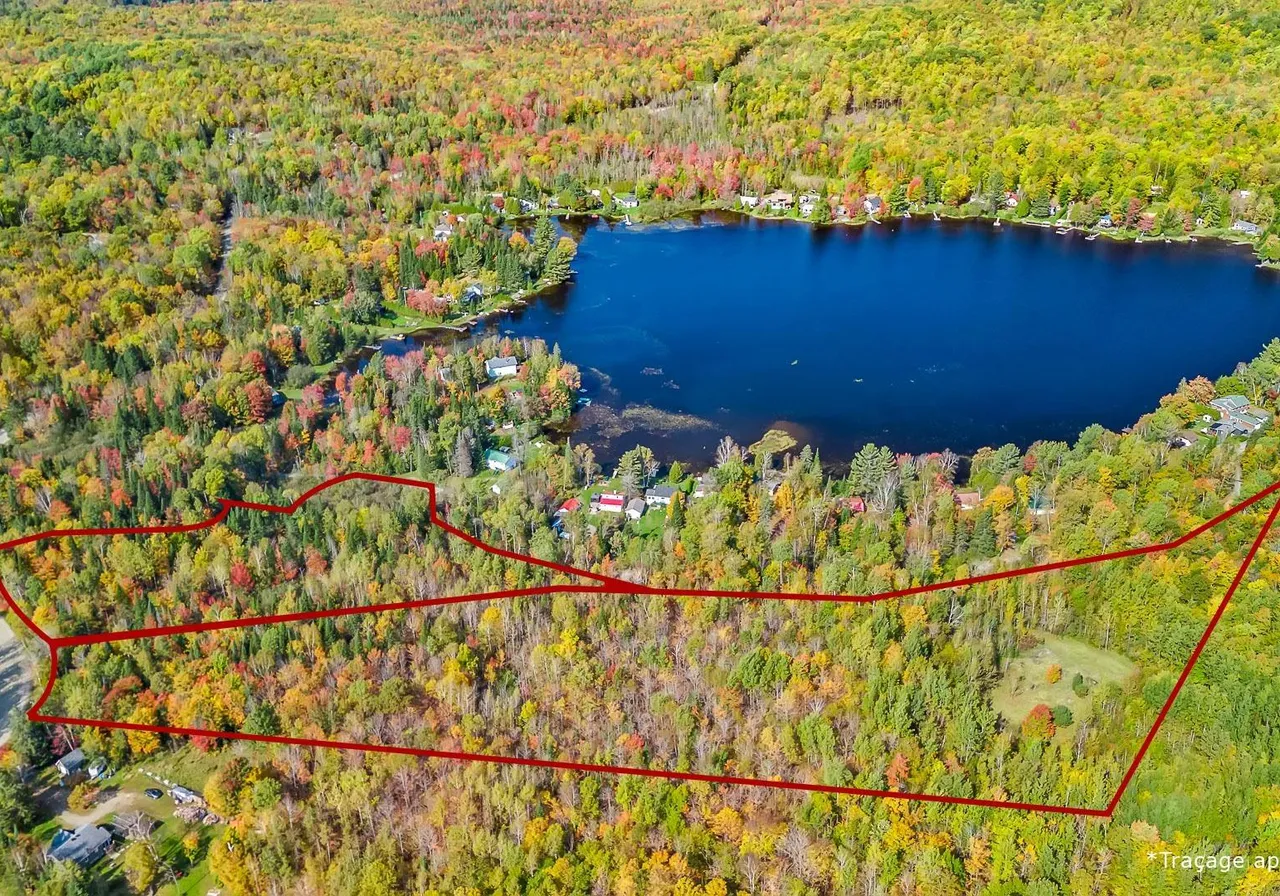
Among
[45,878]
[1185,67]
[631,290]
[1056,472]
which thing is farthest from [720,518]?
[1185,67]

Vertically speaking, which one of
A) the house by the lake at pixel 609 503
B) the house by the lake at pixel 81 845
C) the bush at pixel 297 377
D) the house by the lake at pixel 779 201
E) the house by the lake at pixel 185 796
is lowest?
the house by the lake at pixel 81 845

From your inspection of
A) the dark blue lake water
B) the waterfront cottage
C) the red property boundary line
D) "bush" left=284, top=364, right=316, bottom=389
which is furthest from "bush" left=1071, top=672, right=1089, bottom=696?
"bush" left=284, top=364, right=316, bottom=389

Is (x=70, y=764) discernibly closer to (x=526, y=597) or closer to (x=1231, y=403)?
(x=526, y=597)

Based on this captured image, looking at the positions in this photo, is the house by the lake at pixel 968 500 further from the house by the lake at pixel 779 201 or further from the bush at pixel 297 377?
the house by the lake at pixel 779 201

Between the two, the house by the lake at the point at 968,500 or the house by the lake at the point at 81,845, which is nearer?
the house by the lake at the point at 81,845

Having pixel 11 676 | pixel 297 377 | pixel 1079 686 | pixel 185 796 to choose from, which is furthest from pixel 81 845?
pixel 297 377

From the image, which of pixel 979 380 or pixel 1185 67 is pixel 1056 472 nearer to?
pixel 979 380

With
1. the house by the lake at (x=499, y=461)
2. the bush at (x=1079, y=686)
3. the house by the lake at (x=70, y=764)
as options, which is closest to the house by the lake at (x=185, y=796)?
the house by the lake at (x=70, y=764)
